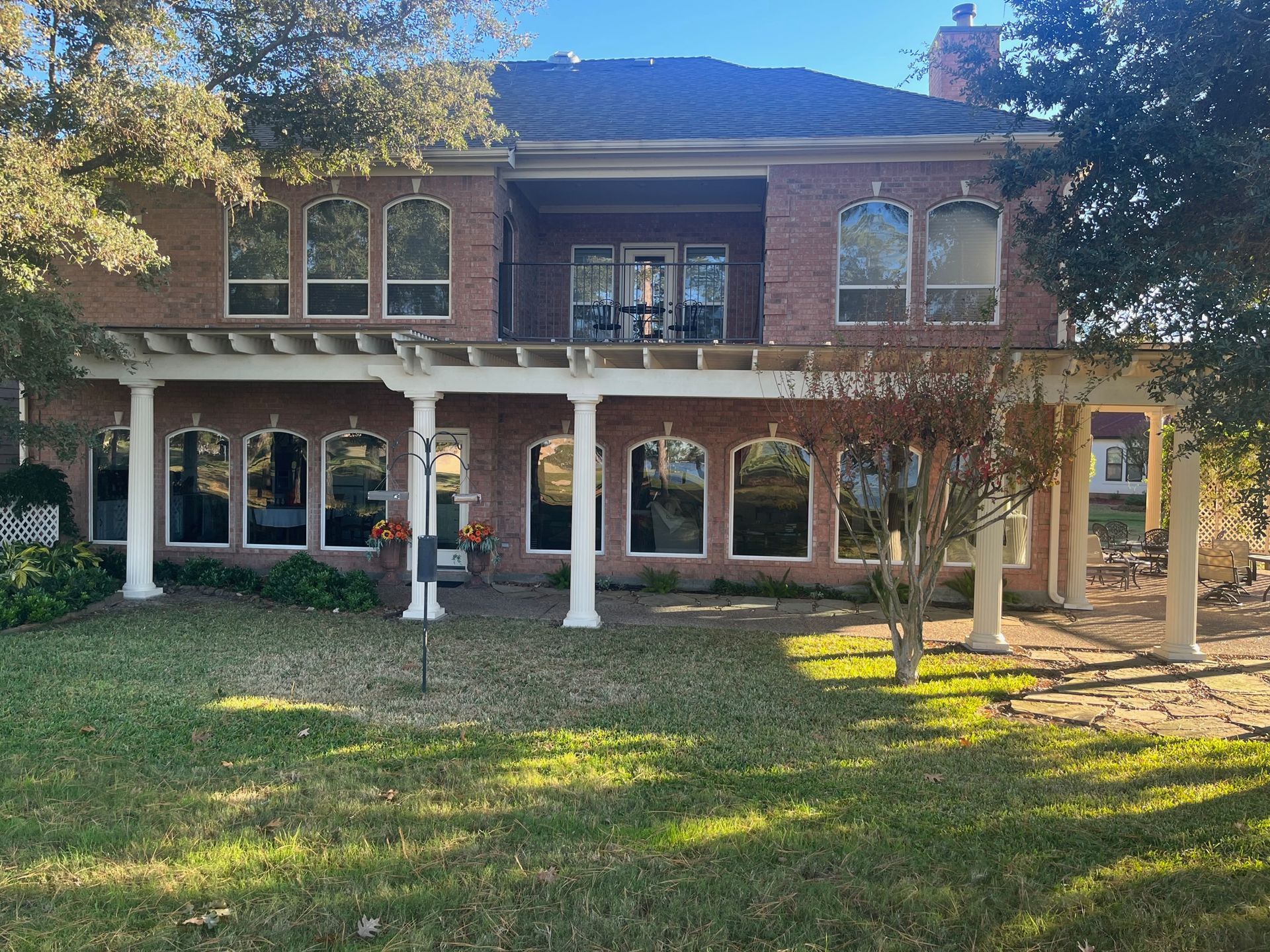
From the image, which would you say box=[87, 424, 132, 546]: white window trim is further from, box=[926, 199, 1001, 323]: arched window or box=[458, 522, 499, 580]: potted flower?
box=[926, 199, 1001, 323]: arched window

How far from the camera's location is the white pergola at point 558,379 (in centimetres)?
885

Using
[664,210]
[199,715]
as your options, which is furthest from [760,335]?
[199,715]

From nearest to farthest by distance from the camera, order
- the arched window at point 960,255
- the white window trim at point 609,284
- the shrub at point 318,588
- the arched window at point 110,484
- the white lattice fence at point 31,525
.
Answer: the shrub at point 318,588 < the white lattice fence at point 31,525 < the arched window at point 960,255 < the arched window at point 110,484 < the white window trim at point 609,284

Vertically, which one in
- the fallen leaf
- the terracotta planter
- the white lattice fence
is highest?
the white lattice fence

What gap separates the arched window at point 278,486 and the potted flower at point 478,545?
2759mm

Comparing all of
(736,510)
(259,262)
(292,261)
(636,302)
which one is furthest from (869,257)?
(259,262)

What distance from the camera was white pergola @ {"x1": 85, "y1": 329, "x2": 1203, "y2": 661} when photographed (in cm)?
885

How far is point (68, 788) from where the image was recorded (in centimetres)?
469

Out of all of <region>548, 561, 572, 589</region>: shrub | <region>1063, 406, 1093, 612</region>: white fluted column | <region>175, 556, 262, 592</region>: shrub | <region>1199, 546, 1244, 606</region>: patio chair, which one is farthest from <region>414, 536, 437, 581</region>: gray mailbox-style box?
<region>1199, 546, 1244, 606</region>: patio chair

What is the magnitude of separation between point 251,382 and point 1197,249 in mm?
12545

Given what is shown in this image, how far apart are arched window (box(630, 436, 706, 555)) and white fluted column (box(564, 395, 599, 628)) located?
9.88ft

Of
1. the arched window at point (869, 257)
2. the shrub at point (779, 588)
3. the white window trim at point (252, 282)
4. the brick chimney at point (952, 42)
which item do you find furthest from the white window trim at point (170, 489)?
the brick chimney at point (952, 42)

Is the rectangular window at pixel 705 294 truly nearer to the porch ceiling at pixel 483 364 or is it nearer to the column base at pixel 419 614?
the porch ceiling at pixel 483 364

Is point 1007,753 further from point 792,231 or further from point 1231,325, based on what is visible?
point 792,231
